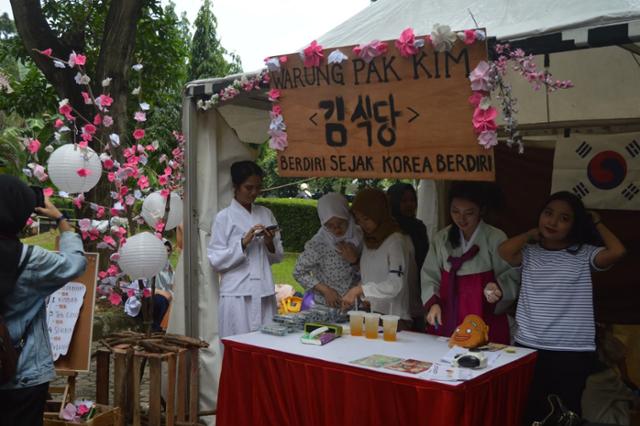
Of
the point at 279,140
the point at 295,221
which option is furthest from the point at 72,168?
the point at 295,221

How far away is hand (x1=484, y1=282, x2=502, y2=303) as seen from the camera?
121 inches

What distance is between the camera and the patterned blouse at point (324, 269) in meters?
3.97

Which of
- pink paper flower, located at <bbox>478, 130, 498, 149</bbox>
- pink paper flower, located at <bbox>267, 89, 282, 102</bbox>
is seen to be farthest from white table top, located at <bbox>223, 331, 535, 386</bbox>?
pink paper flower, located at <bbox>267, 89, 282, 102</bbox>

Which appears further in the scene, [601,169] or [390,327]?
[601,169]

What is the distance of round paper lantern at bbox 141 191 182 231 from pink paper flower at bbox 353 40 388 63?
6.13 ft

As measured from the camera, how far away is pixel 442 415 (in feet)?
8.19

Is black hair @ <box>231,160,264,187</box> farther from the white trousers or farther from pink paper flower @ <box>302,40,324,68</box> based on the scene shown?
pink paper flower @ <box>302,40,324,68</box>

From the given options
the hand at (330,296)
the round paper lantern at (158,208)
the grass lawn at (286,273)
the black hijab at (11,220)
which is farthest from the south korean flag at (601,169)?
the grass lawn at (286,273)

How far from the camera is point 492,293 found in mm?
3066

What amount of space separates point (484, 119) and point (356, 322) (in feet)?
4.17

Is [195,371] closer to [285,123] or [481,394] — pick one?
[285,123]

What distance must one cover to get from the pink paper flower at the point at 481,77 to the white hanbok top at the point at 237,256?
1865 millimetres

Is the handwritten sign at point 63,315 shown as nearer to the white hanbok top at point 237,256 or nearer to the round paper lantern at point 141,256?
the round paper lantern at point 141,256

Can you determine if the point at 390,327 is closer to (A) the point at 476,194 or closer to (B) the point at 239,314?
(A) the point at 476,194
